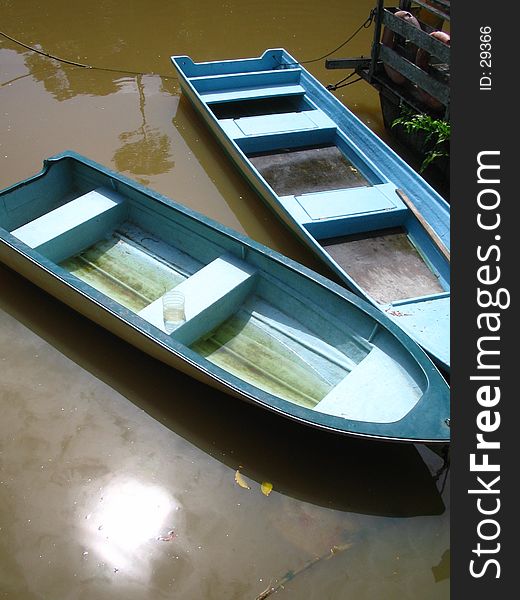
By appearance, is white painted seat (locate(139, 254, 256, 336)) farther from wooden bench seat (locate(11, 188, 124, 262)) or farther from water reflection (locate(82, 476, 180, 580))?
wooden bench seat (locate(11, 188, 124, 262))

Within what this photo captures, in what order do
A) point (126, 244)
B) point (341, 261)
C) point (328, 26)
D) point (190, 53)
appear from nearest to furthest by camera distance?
point (341, 261) → point (126, 244) → point (190, 53) → point (328, 26)

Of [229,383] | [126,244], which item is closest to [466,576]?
[229,383]

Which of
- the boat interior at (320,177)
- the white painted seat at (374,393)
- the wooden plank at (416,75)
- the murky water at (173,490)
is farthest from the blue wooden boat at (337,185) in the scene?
the wooden plank at (416,75)

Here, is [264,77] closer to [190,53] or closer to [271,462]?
[190,53]

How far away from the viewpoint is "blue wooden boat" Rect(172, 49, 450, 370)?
198 inches

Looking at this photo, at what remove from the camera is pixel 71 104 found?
838 centimetres

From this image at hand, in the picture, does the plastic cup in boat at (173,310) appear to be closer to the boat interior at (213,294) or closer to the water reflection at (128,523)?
the boat interior at (213,294)

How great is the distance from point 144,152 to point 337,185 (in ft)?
9.00

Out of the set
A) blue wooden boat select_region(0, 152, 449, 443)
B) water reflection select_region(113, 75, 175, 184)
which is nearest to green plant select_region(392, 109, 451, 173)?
blue wooden boat select_region(0, 152, 449, 443)

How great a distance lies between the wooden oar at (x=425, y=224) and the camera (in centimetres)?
511

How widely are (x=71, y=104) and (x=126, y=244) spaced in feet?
12.4

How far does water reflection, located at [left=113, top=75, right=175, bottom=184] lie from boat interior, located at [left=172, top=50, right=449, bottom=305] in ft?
2.79

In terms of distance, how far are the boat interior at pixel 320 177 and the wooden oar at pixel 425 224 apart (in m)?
0.08

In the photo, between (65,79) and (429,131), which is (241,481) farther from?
(65,79)
